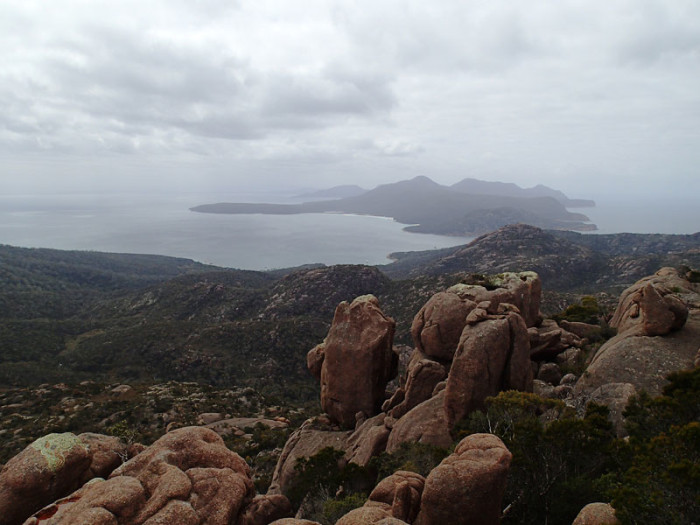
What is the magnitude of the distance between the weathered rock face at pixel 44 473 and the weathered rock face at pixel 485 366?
15.4m

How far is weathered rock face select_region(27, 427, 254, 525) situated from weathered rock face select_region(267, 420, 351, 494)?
8574 millimetres

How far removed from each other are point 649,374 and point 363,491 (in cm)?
1488

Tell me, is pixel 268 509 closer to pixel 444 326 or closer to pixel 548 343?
pixel 444 326

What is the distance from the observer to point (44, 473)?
519 inches

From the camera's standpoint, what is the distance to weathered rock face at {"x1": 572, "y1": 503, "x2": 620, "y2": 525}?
9837mm

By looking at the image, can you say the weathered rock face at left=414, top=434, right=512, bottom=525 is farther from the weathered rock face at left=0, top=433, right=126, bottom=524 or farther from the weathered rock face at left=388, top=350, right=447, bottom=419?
the weathered rock face at left=0, top=433, right=126, bottom=524

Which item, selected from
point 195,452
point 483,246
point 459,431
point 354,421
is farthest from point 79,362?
point 483,246

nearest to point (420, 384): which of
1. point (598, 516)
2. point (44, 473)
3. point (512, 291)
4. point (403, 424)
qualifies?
point (403, 424)

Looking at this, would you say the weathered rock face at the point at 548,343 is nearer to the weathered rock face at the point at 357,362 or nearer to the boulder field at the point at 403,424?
the boulder field at the point at 403,424

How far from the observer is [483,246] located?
146 m

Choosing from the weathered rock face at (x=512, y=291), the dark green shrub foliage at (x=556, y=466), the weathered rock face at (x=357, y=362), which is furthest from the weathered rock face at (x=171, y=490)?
the weathered rock face at (x=512, y=291)

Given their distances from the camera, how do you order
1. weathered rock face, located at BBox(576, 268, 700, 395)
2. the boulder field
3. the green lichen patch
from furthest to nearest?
weathered rock face, located at BBox(576, 268, 700, 395) → the green lichen patch → the boulder field

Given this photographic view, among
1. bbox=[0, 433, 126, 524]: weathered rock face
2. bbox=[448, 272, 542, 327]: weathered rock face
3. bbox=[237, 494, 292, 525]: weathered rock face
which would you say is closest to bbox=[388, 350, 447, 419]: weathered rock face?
bbox=[448, 272, 542, 327]: weathered rock face

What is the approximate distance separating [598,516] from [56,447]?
58.7ft
